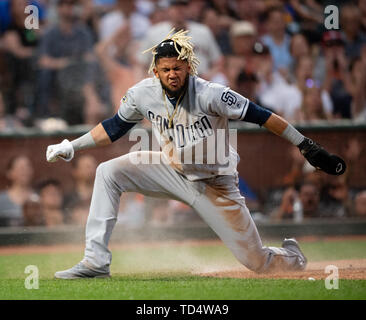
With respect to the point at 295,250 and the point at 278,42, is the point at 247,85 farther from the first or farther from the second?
the point at 295,250

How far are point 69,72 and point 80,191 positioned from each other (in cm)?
217

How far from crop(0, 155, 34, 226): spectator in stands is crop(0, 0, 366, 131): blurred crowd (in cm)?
81

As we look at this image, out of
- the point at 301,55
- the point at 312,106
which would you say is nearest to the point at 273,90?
the point at 312,106

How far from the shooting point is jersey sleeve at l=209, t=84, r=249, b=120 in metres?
6.32

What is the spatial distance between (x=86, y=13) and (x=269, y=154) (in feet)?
13.3

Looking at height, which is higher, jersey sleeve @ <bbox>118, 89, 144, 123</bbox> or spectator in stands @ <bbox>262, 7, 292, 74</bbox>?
spectator in stands @ <bbox>262, 7, 292, 74</bbox>

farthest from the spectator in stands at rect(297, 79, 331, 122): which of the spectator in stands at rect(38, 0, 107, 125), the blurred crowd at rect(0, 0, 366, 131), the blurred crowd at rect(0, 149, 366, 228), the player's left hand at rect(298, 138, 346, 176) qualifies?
the player's left hand at rect(298, 138, 346, 176)

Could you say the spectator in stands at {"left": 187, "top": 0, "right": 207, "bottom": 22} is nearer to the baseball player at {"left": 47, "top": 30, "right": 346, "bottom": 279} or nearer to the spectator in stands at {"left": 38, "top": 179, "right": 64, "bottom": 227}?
the spectator in stands at {"left": 38, "top": 179, "right": 64, "bottom": 227}

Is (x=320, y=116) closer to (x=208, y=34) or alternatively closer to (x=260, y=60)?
(x=260, y=60)

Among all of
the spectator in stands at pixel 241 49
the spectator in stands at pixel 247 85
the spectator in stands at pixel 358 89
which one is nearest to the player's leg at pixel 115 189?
the spectator in stands at pixel 247 85

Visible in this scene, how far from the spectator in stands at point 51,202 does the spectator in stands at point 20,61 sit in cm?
151

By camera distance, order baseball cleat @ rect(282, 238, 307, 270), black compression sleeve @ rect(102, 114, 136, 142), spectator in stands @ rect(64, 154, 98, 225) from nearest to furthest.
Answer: black compression sleeve @ rect(102, 114, 136, 142) < baseball cleat @ rect(282, 238, 307, 270) < spectator in stands @ rect(64, 154, 98, 225)

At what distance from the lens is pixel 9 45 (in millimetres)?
11953

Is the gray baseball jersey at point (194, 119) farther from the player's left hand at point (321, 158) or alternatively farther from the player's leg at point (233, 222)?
the player's left hand at point (321, 158)
